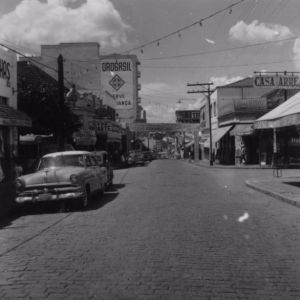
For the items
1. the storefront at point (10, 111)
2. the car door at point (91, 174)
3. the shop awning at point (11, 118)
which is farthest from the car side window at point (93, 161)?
the storefront at point (10, 111)

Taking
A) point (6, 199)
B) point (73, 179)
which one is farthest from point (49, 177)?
point (6, 199)

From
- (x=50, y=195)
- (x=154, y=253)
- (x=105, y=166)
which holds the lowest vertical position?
(x=154, y=253)

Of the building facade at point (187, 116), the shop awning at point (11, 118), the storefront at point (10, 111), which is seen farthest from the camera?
the building facade at point (187, 116)

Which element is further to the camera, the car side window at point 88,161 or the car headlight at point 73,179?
the car side window at point 88,161

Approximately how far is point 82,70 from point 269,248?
241 ft

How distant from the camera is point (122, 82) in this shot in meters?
92.0

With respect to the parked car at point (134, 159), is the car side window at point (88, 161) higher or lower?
higher

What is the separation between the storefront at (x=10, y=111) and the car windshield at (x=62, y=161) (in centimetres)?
718

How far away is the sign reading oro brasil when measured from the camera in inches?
3501

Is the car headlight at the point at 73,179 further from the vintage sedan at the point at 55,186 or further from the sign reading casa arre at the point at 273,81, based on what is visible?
the sign reading casa arre at the point at 273,81

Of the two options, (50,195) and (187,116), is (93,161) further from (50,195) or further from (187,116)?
(187,116)

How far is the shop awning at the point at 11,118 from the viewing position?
19562mm

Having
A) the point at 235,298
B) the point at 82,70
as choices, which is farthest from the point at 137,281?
the point at 82,70

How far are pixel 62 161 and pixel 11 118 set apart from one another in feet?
22.6
